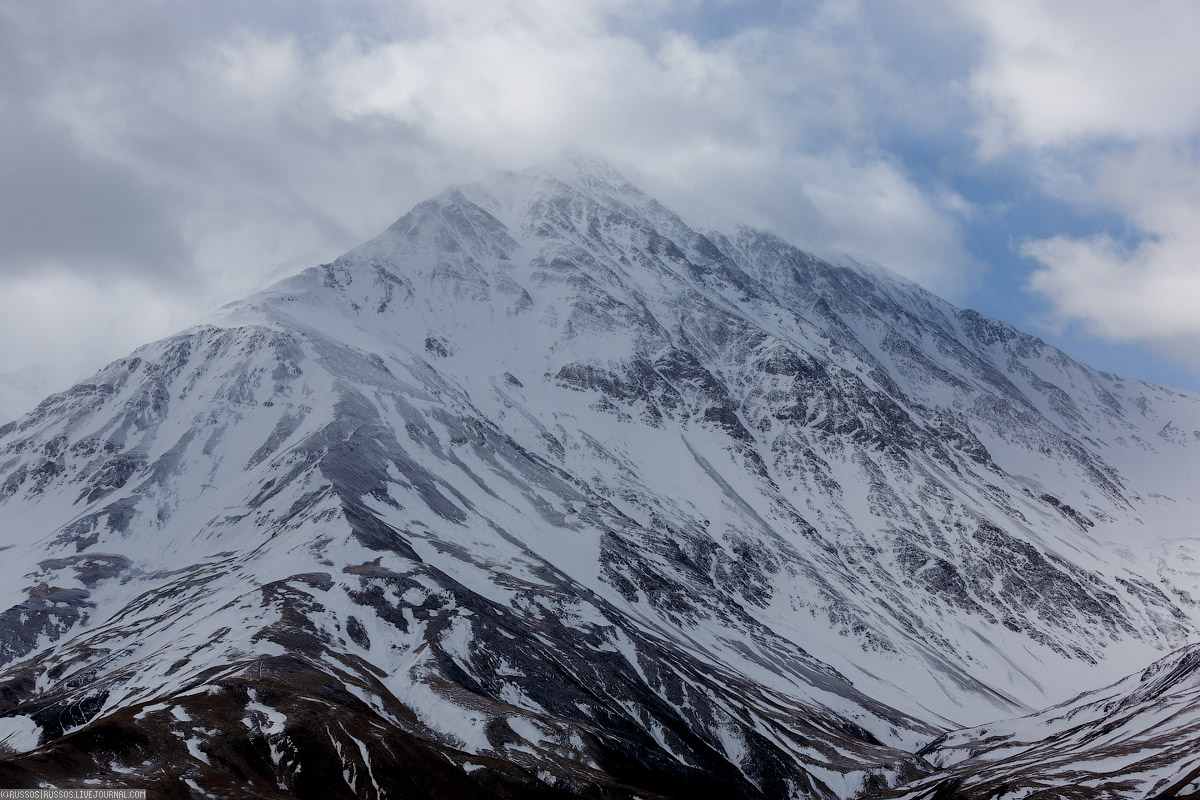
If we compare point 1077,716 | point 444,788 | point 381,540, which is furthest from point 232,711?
point 1077,716

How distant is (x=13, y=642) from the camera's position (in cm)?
18500

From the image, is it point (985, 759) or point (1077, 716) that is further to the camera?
point (1077, 716)

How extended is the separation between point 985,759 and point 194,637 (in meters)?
132

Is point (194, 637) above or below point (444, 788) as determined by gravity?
above

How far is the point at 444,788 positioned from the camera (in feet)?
354

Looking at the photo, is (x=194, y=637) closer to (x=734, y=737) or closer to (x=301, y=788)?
(x=301, y=788)

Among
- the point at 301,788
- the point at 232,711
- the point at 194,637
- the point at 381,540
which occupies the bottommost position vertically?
the point at 301,788

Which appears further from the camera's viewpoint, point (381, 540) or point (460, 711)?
point (381, 540)

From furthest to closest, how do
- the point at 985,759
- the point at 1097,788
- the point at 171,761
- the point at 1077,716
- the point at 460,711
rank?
1. the point at 1077,716
2. the point at 985,759
3. the point at 460,711
4. the point at 1097,788
5. the point at 171,761

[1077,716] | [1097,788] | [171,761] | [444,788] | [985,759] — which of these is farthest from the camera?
[1077,716]

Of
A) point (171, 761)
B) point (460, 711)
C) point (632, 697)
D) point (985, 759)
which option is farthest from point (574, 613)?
point (171, 761)

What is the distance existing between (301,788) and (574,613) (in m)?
98.8

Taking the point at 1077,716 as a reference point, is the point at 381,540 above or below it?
above

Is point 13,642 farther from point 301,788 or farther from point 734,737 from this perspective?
point 734,737
